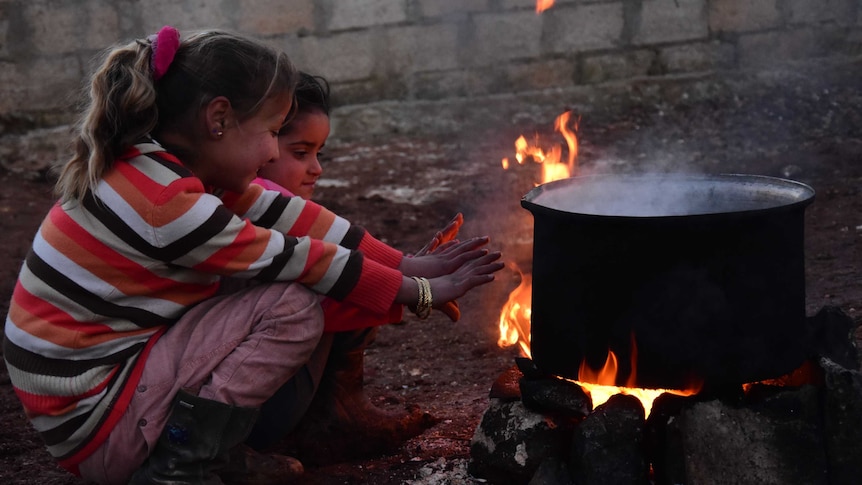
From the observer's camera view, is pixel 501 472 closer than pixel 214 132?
No

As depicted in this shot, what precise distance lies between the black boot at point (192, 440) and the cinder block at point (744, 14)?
6.66 m

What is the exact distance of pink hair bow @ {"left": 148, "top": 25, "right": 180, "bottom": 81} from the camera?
240cm

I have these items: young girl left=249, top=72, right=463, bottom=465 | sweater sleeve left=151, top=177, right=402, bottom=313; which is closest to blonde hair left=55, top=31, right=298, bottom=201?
sweater sleeve left=151, top=177, right=402, bottom=313

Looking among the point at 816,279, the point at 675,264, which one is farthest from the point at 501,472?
the point at 816,279

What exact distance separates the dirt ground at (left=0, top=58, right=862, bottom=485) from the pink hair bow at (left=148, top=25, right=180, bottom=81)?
1.28 metres

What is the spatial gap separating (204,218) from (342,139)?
5.68 metres

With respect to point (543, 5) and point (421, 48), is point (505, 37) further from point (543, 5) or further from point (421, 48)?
point (421, 48)

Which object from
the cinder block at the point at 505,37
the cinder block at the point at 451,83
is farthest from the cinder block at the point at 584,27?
the cinder block at the point at 451,83

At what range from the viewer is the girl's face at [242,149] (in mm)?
2508

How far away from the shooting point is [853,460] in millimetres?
2363

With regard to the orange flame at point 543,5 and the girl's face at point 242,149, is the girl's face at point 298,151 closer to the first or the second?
the girl's face at point 242,149

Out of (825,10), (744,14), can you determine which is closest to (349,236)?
(744,14)

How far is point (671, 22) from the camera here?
801cm

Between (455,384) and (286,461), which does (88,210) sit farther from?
(455,384)
